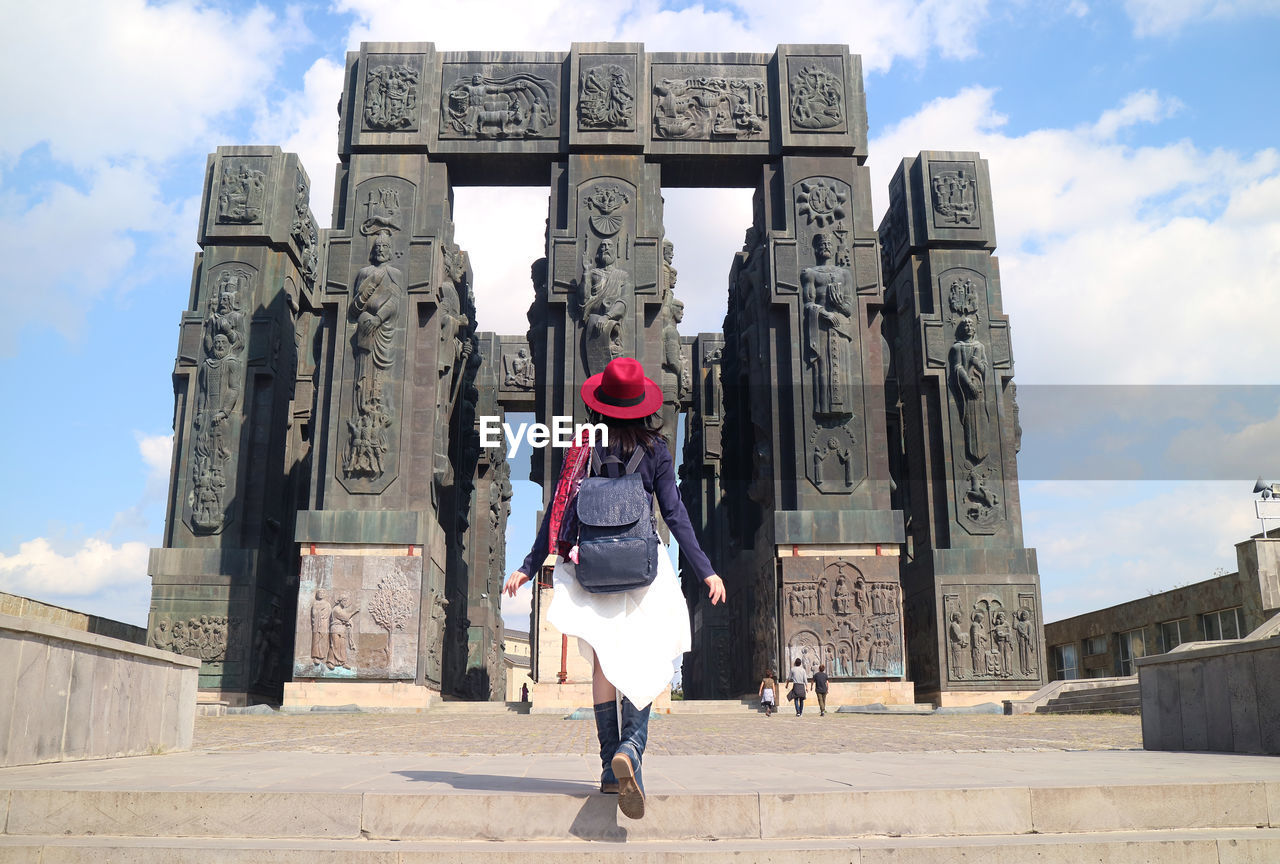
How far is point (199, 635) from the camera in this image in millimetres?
24844

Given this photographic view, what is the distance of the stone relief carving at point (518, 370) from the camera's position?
123 feet

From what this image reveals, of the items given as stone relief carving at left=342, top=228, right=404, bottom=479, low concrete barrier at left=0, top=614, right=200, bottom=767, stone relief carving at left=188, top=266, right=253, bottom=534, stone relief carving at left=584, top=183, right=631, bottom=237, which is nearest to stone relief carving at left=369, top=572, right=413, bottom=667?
stone relief carving at left=342, top=228, right=404, bottom=479

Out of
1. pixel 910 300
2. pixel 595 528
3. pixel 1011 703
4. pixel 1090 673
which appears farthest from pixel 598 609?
pixel 1090 673

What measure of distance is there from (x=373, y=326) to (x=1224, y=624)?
73.8ft

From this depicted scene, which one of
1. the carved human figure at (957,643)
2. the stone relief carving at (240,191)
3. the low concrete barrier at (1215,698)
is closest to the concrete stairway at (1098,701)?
the carved human figure at (957,643)

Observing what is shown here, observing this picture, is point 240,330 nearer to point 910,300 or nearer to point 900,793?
point 910,300

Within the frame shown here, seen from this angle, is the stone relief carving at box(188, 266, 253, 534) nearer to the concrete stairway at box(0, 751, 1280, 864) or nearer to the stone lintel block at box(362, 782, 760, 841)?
the concrete stairway at box(0, 751, 1280, 864)

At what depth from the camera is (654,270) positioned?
24.0 metres

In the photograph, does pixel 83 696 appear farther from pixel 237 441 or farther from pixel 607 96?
pixel 607 96

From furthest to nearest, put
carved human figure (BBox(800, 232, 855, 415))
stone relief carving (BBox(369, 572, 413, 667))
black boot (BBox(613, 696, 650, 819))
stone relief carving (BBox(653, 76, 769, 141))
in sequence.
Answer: stone relief carving (BBox(653, 76, 769, 141)), carved human figure (BBox(800, 232, 855, 415)), stone relief carving (BBox(369, 572, 413, 667)), black boot (BBox(613, 696, 650, 819))

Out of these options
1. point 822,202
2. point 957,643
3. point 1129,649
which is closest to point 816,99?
point 822,202

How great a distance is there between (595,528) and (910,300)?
79.0ft

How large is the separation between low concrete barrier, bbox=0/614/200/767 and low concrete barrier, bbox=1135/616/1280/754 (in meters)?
7.42

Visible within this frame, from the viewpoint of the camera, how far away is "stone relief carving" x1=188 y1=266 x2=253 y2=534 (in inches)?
1013
